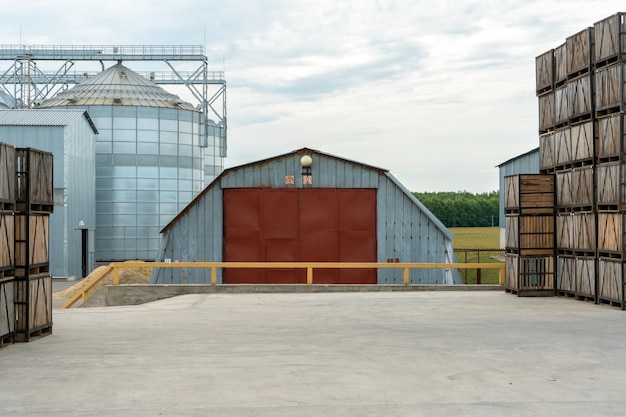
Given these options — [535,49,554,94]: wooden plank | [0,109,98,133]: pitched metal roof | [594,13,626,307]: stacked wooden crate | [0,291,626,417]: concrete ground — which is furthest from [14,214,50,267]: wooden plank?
[0,109,98,133]: pitched metal roof

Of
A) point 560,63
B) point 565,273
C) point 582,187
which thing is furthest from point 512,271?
point 560,63

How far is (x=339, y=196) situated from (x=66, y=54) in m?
40.1

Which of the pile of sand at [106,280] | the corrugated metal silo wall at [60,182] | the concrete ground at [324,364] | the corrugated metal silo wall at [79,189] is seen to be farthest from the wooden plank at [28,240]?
the corrugated metal silo wall at [79,189]

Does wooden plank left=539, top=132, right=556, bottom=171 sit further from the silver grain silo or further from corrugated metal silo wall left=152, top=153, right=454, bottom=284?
the silver grain silo

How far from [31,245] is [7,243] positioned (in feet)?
2.19

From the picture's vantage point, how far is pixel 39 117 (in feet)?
144

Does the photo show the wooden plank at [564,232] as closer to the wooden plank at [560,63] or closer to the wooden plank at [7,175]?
the wooden plank at [560,63]

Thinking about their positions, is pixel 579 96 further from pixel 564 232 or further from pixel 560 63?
pixel 564 232

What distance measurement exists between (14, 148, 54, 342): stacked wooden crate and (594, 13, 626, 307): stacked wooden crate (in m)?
13.3

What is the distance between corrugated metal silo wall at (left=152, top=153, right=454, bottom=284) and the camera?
1051 inches

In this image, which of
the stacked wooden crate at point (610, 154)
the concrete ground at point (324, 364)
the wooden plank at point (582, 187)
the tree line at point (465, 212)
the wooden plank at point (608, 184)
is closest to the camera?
the concrete ground at point (324, 364)

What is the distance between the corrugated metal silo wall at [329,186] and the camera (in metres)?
26.7

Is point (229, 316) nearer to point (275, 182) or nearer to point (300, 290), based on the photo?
point (300, 290)

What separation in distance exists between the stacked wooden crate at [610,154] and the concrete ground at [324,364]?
1.03 m
